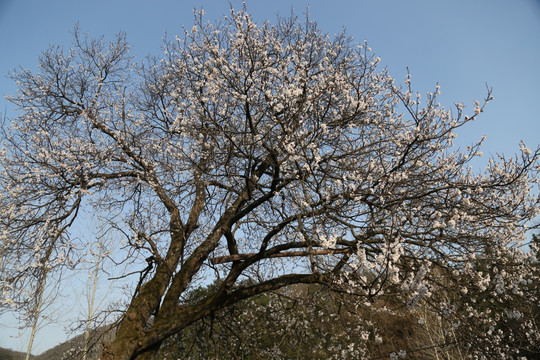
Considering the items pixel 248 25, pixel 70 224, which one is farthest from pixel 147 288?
pixel 248 25

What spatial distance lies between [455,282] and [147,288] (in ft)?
15.9

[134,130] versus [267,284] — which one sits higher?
[134,130]

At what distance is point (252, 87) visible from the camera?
5320 mm

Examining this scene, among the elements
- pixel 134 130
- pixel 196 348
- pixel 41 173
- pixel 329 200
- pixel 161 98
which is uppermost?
pixel 161 98

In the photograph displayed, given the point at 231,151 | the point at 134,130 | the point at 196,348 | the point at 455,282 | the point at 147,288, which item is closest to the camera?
the point at 455,282

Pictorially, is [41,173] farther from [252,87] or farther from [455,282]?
[455,282]

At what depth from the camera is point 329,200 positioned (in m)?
4.47

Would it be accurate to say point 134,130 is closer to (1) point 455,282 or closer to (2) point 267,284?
(2) point 267,284

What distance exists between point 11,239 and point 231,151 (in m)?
4.69

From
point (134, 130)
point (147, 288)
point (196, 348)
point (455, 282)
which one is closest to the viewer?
point (455, 282)

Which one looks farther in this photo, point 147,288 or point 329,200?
point 147,288

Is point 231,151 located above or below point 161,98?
below

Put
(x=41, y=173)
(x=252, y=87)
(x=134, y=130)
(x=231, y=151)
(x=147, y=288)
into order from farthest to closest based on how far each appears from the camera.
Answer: (x=134, y=130) → (x=41, y=173) → (x=147, y=288) → (x=252, y=87) → (x=231, y=151)

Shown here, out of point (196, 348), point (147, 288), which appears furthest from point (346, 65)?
point (196, 348)
